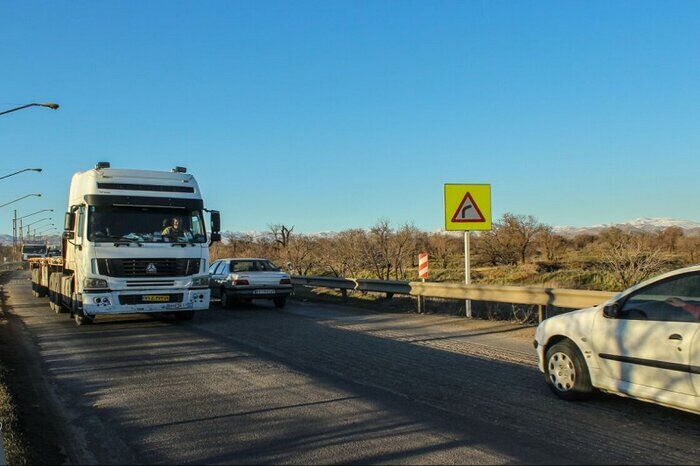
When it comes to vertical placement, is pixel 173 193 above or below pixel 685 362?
above

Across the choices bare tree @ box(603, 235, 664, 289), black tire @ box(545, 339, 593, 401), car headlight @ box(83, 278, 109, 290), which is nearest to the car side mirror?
black tire @ box(545, 339, 593, 401)

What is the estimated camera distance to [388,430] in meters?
5.54

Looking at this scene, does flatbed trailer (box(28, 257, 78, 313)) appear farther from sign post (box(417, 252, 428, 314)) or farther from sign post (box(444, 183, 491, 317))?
sign post (box(444, 183, 491, 317))

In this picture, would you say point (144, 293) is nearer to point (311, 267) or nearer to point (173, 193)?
point (173, 193)

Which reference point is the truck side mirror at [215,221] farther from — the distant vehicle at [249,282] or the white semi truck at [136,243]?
the distant vehicle at [249,282]

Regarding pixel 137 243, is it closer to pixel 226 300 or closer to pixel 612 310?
pixel 226 300

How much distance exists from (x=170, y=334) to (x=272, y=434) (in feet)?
24.6

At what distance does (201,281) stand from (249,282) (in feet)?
12.3

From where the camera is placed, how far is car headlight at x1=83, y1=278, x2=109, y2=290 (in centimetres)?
1251

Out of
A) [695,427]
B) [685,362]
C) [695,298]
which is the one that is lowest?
[695,427]

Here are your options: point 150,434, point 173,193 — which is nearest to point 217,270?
point 173,193

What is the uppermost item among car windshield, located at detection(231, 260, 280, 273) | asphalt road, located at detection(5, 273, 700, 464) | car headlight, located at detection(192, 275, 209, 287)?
car windshield, located at detection(231, 260, 280, 273)

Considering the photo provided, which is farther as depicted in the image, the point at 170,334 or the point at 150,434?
the point at 170,334

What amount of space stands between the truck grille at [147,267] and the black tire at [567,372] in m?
8.89
